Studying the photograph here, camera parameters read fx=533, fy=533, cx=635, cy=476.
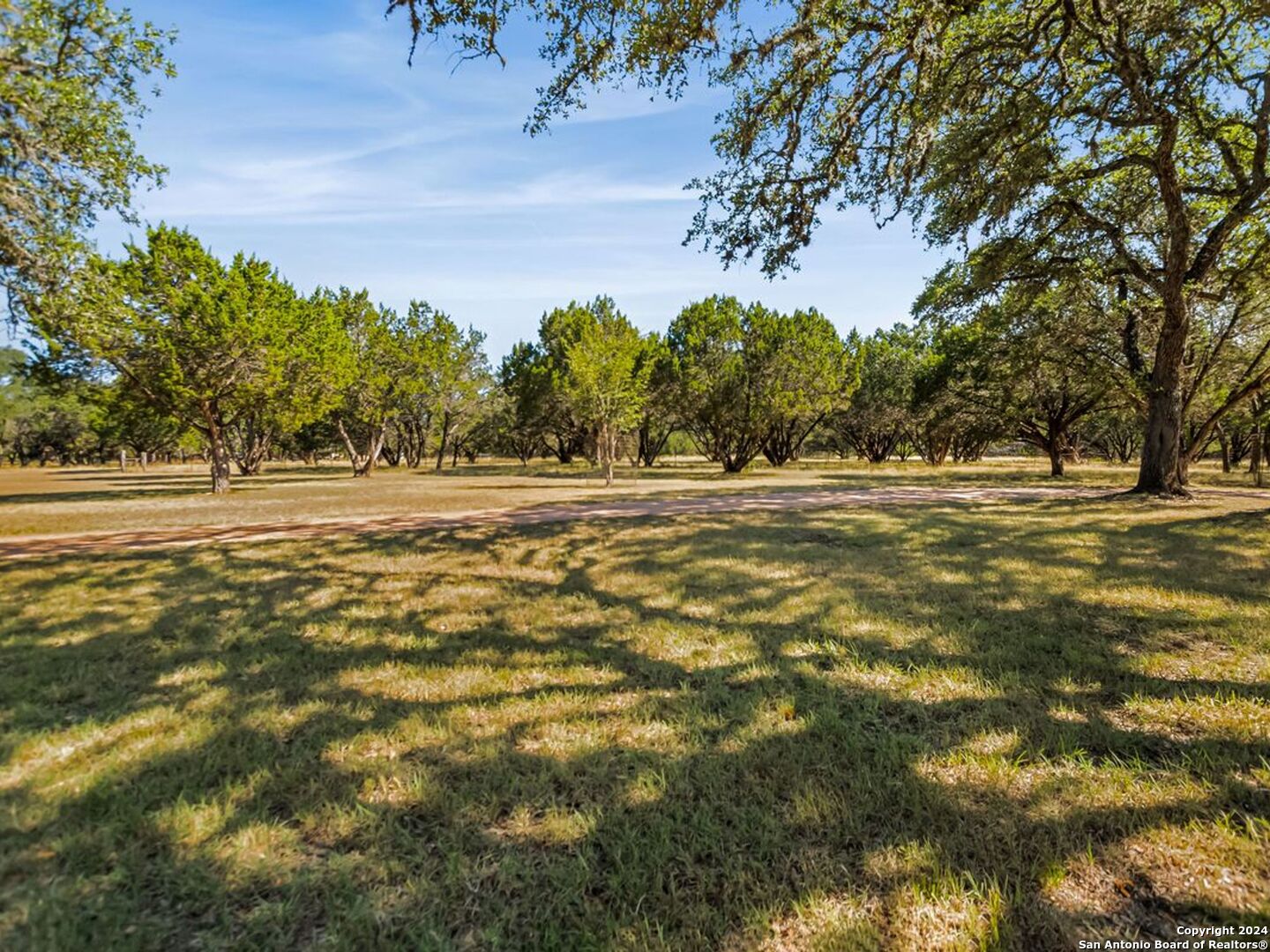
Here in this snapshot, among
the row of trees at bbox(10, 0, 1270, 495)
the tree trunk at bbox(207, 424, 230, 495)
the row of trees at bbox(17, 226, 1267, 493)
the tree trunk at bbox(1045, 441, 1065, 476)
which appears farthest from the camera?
the tree trunk at bbox(1045, 441, 1065, 476)

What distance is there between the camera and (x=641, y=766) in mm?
2938

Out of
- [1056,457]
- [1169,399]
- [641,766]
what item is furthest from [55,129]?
[1056,457]

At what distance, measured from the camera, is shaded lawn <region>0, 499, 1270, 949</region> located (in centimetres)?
203

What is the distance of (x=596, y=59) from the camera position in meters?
7.24

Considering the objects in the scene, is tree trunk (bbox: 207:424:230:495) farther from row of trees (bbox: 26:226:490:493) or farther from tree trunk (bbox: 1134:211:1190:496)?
tree trunk (bbox: 1134:211:1190:496)

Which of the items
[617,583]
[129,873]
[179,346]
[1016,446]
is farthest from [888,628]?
[1016,446]

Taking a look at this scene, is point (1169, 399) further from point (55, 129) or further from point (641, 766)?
point (55, 129)

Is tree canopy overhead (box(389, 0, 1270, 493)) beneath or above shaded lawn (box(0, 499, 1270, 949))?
above

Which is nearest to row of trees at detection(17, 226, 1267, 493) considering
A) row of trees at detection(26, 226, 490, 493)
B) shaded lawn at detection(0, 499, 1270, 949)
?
row of trees at detection(26, 226, 490, 493)

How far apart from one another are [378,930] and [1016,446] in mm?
94364

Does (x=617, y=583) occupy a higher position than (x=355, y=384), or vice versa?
(x=355, y=384)

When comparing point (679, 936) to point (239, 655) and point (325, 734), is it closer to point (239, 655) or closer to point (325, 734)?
point (325, 734)

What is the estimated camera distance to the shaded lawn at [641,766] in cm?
203

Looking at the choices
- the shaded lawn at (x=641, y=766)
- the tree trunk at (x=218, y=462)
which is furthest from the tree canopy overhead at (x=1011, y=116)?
the tree trunk at (x=218, y=462)
